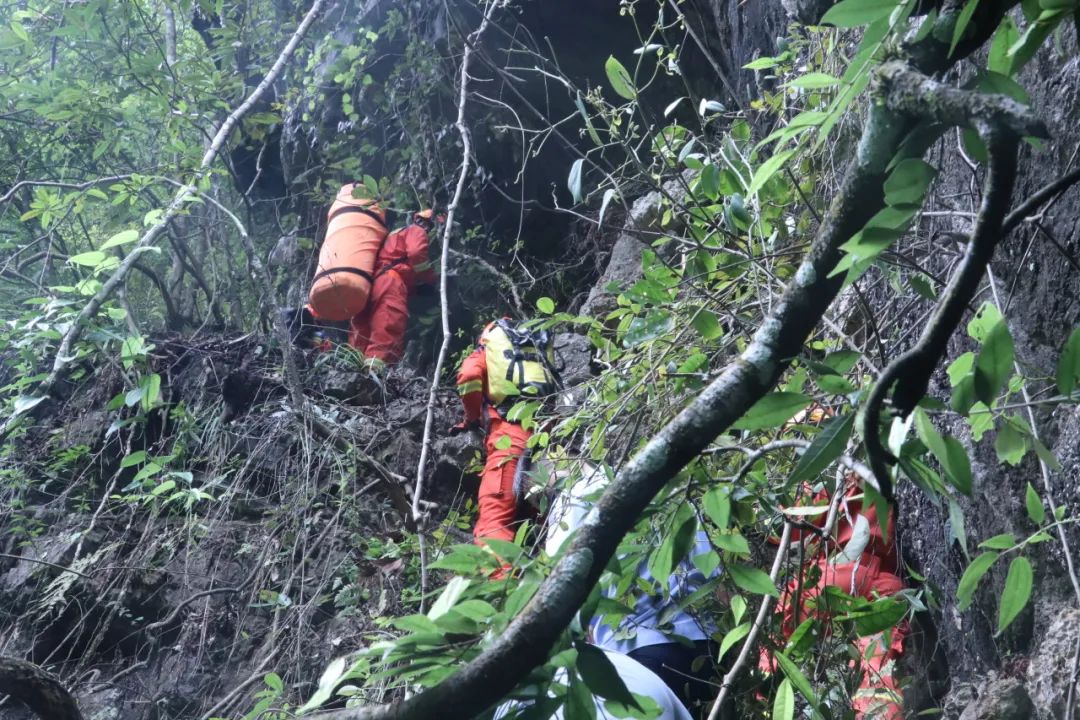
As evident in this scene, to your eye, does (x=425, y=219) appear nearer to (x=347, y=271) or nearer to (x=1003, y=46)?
(x=347, y=271)

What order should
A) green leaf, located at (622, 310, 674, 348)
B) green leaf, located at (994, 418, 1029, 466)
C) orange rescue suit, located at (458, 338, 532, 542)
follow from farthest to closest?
orange rescue suit, located at (458, 338, 532, 542) → green leaf, located at (622, 310, 674, 348) → green leaf, located at (994, 418, 1029, 466)

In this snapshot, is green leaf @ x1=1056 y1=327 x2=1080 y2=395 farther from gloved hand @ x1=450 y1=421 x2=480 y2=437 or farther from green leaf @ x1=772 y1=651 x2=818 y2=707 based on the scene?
gloved hand @ x1=450 y1=421 x2=480 y2=437

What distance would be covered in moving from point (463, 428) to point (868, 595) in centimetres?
323

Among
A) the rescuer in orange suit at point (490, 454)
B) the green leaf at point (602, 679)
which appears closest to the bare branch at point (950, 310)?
the green leaf at point (602, 679)

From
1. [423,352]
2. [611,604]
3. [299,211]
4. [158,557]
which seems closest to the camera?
[611,604]

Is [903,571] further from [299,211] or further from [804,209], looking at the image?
[299,211]

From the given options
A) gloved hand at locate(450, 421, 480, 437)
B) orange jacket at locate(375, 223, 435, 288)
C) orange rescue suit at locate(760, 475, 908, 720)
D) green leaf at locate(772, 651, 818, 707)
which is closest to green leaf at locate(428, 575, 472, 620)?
green leaf at locate(772, 651, 818, 707)

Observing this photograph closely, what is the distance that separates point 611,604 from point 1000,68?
0.75m

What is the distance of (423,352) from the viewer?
657 centimetres

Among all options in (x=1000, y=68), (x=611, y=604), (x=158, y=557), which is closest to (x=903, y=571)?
(x=611, y=604)

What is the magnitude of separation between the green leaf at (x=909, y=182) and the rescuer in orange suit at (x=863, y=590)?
31.1 inches

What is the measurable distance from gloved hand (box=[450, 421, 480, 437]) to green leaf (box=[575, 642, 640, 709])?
425 cm

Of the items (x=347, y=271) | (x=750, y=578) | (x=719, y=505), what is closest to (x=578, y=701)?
(x=719, y=505)

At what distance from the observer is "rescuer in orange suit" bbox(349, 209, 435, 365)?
622cm
